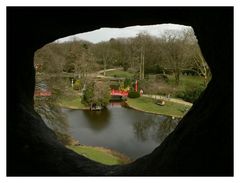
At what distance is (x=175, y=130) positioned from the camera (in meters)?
5.48

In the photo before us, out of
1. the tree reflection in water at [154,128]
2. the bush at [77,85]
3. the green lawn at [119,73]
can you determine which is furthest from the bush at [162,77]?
the tree reflection in water at [154,128]

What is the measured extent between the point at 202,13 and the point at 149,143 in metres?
15.1

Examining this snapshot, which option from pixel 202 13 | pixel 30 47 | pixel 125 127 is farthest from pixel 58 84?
pixel 202 13

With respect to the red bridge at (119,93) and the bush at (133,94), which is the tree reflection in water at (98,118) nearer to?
the red bridge at (119,93)

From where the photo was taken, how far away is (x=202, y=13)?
4461mm

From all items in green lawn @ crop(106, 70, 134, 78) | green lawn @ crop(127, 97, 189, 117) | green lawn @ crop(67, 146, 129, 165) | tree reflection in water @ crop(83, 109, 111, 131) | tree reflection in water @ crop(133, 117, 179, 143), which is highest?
green lawn @ crop(106, 70, 134, 78)

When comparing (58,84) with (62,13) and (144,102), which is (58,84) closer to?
(62,13)

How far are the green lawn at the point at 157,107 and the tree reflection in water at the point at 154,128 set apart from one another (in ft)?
5.95

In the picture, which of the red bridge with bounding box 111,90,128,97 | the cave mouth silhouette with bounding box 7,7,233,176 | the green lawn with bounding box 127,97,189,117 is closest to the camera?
the cave mouth silhouette with bounding box 7,7,233,176

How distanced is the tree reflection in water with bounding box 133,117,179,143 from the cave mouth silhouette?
46.5 ft

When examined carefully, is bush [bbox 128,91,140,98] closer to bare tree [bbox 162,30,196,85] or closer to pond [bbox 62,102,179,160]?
pond [bbox 62,102,179,160]

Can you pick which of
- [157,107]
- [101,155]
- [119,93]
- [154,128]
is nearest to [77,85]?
[119,93]

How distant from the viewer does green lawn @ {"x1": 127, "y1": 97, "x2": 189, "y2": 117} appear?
27.2 metres

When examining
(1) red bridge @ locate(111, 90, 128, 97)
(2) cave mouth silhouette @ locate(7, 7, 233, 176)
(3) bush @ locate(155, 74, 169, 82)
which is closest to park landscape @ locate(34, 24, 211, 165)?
(3) bush @ locate(155, 74, 169, 82)
